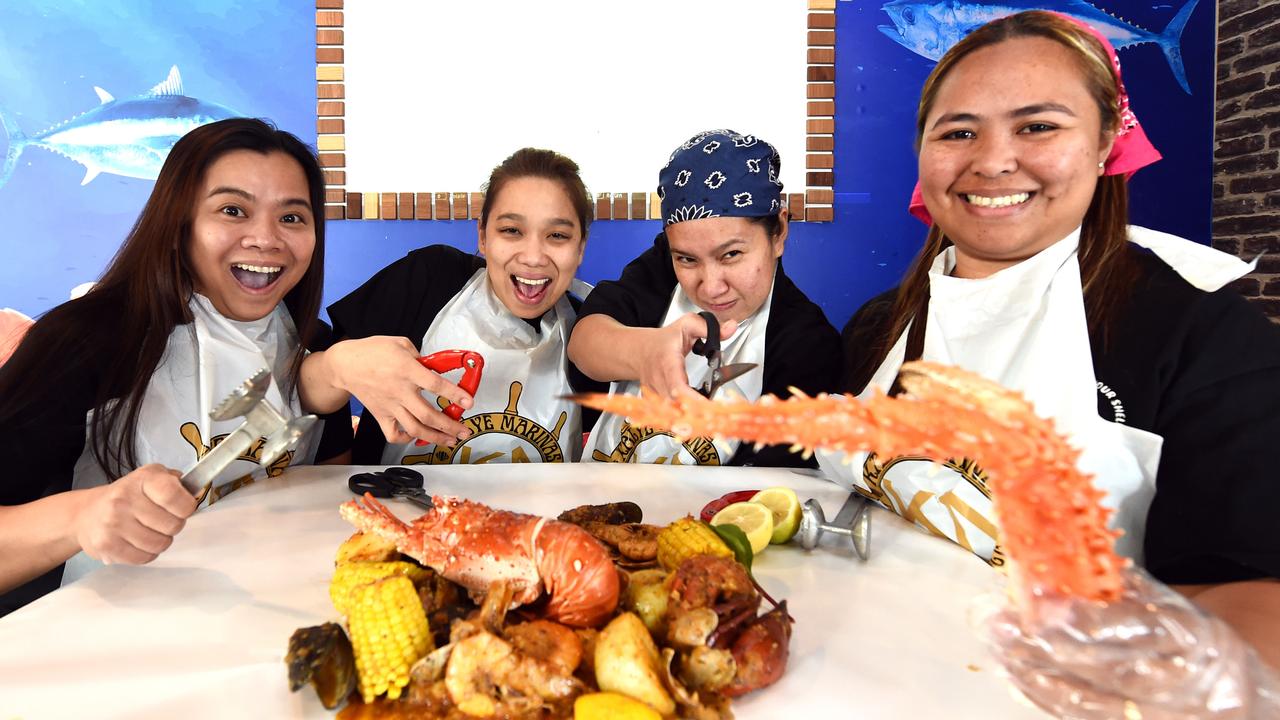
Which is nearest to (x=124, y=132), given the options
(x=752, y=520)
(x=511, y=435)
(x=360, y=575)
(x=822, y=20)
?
(x=511, y=435)

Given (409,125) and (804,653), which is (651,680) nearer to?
(804,653)

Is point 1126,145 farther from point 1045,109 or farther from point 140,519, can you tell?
point 140,519

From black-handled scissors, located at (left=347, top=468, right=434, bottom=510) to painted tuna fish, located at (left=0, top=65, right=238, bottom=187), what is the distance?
12.8 feet

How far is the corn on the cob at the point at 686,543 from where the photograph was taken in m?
1.12

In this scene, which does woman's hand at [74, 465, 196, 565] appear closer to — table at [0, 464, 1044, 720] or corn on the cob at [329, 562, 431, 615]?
table at [0, 464, 1044, 720]

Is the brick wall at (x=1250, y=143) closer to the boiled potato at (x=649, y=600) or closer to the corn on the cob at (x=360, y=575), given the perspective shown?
the boiled potato at (x=649, y=600)

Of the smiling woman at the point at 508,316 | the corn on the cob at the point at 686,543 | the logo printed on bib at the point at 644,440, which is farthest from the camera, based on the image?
the smiling woman at the point at 508,316

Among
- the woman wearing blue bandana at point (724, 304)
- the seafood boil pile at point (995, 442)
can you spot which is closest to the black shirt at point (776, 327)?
the woman wearing blue bandana at point (724, 304)

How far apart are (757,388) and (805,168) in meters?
3.00

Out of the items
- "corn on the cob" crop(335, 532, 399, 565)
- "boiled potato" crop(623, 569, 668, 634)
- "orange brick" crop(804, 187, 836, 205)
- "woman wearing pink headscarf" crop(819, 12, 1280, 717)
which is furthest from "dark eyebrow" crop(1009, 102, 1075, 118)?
"orange brick" crop(804, 187, 836, 205)

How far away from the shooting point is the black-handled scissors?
1588mm

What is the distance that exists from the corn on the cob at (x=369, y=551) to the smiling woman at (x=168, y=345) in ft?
1.69

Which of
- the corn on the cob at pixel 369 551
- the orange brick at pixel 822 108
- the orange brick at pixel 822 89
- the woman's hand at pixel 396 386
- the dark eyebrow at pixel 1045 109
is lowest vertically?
the corn on the cob at pixel 369 551

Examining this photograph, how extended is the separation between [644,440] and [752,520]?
99 centimetres
